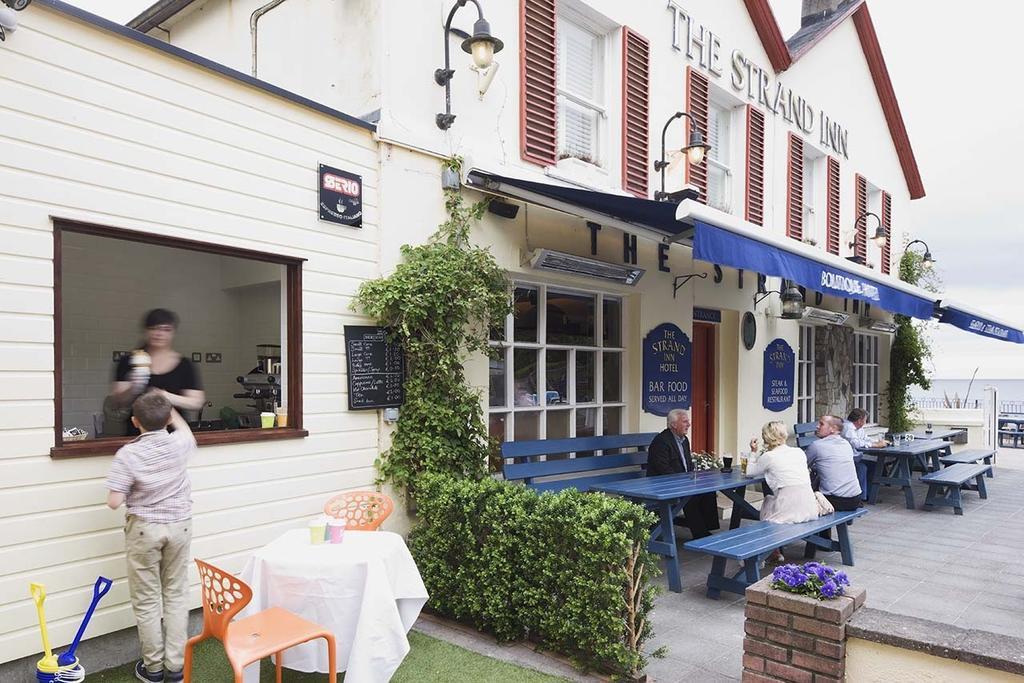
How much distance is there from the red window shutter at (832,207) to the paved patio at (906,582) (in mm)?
5010

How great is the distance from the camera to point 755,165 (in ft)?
32.3

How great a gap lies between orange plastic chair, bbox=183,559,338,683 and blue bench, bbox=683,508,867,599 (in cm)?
280

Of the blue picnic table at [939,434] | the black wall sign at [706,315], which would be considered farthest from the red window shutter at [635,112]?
the blue picnic table at [939,434]

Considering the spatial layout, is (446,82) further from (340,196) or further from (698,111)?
(698,111)

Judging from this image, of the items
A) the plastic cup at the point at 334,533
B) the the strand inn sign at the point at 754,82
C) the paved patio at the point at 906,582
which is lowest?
the paved patio at the point at 906,582

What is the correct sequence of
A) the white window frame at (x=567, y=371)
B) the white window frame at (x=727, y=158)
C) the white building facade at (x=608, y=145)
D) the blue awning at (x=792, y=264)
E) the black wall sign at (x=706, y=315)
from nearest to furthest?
1. the blue awning at (x=792, y=264)
2. the white building facade at (x=608, y=145)
3. the white window frame at (x=567, y=371)
4. the black wall sign at (x=706, y=315)
5. the white window frame at (x=727, y=158)

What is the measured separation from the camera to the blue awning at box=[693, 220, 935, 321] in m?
5.32

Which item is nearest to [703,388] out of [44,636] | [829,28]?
[829,28]

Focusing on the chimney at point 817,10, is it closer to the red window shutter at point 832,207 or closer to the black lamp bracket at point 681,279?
the red window shutter at point 832,207

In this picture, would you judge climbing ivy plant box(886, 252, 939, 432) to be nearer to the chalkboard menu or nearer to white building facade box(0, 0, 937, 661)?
white building facade box(0, 0, 937, 661)

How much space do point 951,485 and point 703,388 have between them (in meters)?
3.07

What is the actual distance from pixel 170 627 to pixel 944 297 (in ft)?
37.9

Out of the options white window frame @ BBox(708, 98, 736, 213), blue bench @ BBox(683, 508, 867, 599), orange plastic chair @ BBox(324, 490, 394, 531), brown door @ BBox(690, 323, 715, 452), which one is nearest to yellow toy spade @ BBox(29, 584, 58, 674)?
orange plastic chair @ BBox(324, 490, 394, 531)

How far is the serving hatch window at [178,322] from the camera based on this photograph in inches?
287
